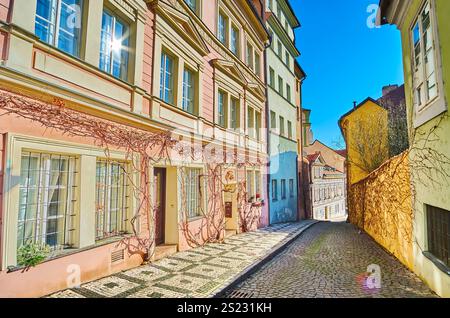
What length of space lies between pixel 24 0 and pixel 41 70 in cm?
99

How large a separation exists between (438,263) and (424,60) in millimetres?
3544

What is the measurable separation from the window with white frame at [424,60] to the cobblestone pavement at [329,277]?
3.40 m

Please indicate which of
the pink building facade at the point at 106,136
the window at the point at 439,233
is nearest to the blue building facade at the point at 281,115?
the pink building facade at the point at 106,136

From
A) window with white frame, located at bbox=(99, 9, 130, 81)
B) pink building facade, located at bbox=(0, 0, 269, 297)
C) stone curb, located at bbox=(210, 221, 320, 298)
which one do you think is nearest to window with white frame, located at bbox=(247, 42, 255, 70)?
pink building facade, located at bbox=(0, 0, 269, 297)

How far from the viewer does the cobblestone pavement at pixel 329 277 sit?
15.6 feet

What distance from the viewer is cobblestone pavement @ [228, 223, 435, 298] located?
475cm

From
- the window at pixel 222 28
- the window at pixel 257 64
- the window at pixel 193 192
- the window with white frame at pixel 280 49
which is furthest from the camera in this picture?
the window with white frame at pixel 280 49

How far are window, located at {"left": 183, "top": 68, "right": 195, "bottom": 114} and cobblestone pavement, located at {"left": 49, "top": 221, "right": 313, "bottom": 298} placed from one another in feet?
14.5

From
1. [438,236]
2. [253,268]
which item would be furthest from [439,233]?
[253,268]

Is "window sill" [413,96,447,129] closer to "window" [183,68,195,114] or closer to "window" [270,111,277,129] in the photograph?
"window" [183,68,195,114]

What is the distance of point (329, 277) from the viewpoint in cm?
557

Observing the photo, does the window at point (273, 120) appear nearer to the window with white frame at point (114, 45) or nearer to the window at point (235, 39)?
the window at point (235, 39)

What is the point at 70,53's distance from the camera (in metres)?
4.92

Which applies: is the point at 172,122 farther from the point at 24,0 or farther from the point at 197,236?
the point at 24,0
